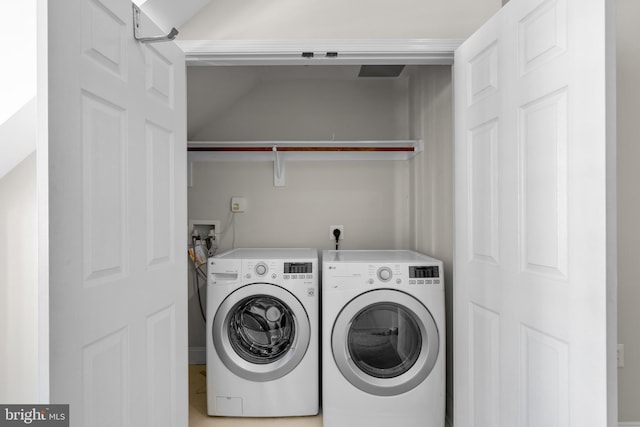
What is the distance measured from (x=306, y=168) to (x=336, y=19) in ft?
4.38

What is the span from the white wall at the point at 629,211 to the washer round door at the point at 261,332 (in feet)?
4.93

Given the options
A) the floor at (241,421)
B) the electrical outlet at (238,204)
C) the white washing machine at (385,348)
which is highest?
the electrical outlet at (238,204)

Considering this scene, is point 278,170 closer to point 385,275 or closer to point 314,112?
point 314,112

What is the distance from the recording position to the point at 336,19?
1.82m

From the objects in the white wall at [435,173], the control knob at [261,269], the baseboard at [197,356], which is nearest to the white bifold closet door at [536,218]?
the white wall at [435,173]

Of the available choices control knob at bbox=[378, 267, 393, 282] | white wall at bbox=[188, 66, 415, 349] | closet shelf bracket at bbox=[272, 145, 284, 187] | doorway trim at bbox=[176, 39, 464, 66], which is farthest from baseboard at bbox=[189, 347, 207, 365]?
doorway trim at bbox=[176, 39, 464, 66]

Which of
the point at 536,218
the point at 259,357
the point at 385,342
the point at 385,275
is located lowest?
the point at 259,357

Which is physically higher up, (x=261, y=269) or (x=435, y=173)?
(x=435, y=173)

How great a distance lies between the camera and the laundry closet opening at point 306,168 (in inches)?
119

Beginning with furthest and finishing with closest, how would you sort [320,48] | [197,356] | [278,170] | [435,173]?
[197,356], [278,170], [435,173], [320,48]

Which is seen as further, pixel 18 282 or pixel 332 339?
pixel 332 339

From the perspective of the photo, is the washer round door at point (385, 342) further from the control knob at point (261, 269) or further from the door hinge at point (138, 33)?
the door hinge at point (138, 33)

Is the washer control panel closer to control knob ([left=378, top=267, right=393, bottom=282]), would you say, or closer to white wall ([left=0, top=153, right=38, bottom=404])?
control knob ([left=378, top=267, right=393, bottom=282])

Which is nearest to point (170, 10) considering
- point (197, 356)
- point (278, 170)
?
point (278, 170)
